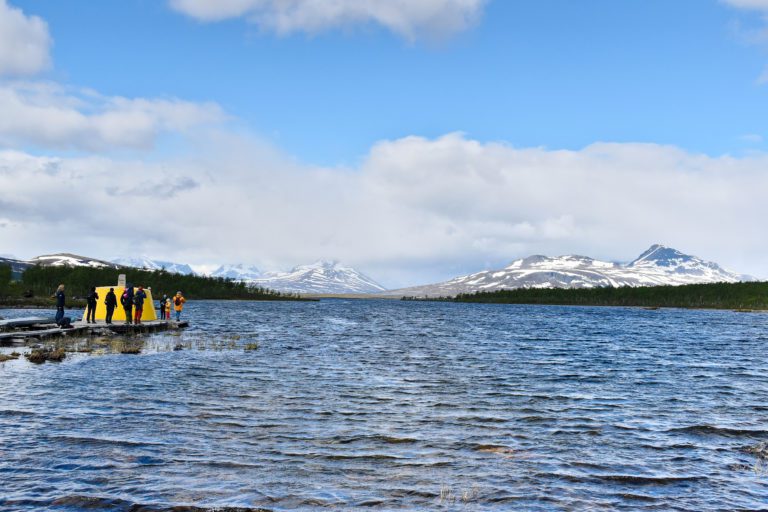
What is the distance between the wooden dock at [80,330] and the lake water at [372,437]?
9.48m

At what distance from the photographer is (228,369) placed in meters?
34.7

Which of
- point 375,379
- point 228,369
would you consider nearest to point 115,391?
point 228,369

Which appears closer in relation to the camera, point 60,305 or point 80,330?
point 80,330

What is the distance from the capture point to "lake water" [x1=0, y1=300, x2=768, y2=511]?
1323cm

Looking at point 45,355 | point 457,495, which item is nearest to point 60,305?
point 45,355

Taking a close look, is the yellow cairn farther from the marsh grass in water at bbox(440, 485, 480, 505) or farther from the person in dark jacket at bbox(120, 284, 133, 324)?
the marsh grass in water at bbox(440, 485, 480, 505)

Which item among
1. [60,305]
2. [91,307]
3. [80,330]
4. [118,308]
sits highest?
[60,305]

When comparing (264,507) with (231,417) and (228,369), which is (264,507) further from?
(228,369)

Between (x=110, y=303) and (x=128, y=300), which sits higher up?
(x=128, y=300)

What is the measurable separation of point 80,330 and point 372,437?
4002cm

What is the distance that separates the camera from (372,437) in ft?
61.8

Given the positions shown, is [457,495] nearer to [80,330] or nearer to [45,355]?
[45,355]

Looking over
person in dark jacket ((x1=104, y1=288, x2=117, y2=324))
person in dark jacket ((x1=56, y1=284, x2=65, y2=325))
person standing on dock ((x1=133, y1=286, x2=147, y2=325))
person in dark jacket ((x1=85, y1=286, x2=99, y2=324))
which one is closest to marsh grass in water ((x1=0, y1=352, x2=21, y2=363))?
person in dark jacket ((x1=56, y1=284, x2=65, y2=325))

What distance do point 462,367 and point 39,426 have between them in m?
25.3
